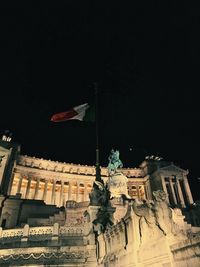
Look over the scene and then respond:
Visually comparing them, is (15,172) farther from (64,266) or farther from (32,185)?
(64,266)

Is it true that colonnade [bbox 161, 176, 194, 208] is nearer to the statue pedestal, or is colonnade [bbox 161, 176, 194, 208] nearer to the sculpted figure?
the statue pedestal

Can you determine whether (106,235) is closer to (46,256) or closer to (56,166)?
(46,256)

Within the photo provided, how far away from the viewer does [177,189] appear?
8106 cm

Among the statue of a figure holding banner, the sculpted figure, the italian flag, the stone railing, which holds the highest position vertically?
the stone railing

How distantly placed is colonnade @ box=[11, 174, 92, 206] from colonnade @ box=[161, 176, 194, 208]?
28599mm

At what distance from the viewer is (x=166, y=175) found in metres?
82.2

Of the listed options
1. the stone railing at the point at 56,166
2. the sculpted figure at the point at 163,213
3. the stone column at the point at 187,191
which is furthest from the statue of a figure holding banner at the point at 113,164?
the stone column at the point at 187,191

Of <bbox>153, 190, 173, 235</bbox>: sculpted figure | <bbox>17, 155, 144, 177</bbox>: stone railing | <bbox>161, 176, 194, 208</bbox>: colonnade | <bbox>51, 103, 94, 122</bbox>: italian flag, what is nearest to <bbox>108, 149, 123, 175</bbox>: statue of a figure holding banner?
<bbox>51, 103, 94, 122</bbox>: italian flag

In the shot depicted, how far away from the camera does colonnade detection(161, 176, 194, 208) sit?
258 feet

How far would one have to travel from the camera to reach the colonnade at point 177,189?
3092 inches

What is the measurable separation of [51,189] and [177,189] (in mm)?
44890

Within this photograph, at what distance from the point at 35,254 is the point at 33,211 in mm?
31444

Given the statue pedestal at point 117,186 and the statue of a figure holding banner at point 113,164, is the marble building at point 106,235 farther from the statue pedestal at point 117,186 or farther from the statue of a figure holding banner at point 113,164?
the statue of a figure holding banner at point 113,164

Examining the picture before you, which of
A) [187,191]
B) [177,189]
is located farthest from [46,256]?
[187,191]
